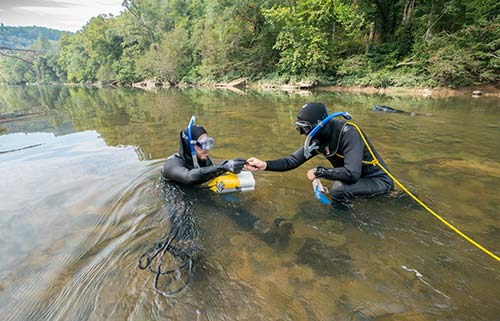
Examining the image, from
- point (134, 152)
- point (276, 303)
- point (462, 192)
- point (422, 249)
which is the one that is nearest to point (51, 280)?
point (276, 303)

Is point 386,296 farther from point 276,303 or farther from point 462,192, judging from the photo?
point 462,192

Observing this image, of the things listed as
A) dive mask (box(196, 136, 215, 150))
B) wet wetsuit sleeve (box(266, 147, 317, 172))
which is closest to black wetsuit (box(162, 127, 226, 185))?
dive mask (box(196, 136, 215, 150))

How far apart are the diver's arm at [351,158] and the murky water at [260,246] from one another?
59 cm

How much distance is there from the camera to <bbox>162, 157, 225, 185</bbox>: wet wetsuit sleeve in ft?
11.3

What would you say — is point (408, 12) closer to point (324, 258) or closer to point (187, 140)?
point (187, 140)

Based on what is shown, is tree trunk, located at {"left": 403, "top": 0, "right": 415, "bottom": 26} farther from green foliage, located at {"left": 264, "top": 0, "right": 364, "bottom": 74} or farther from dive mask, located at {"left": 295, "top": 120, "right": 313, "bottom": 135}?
dive mask, located at {"left": 295, "top": 120, "right": 313, "bottom": 135}

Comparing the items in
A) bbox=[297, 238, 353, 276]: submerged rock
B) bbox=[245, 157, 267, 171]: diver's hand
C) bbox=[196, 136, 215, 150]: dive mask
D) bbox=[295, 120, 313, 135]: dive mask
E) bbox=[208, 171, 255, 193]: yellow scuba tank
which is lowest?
bbox=[297, 238, 353, 276]: submerged rock

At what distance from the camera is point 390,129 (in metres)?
8.14

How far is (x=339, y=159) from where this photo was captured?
3443mm

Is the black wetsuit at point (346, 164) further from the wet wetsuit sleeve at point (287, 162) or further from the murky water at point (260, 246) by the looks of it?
the murky water at point (260, 246)

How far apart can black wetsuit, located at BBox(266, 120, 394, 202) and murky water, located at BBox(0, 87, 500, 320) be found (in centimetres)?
24

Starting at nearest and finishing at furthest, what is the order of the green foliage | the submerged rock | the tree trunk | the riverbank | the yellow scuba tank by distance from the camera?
1. the submerged rock
2. the yellow scuba tank
3. the riverbank
4. the tree trunk
5. the green foliage

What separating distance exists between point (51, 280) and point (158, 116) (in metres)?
10.4

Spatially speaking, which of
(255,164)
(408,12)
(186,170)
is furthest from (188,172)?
(408,12)
